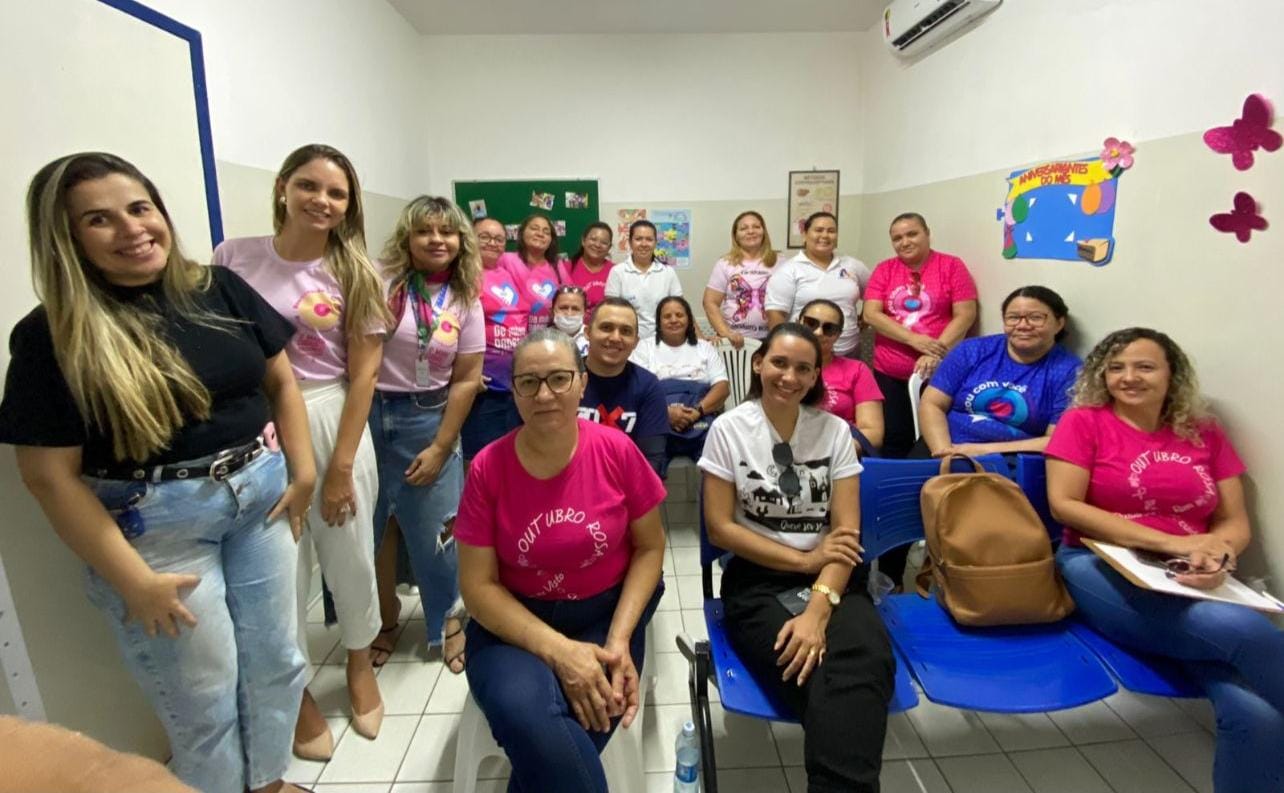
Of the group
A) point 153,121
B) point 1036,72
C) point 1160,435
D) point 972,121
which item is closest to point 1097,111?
point 1036,72

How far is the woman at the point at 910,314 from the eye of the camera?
124 inches

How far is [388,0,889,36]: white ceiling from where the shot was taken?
416cm

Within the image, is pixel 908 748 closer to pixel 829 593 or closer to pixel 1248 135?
pixel 829 593

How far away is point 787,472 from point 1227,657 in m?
1.12

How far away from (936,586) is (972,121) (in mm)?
2588

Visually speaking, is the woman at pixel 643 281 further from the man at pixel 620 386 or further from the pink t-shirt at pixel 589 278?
the man at pixel 620 386

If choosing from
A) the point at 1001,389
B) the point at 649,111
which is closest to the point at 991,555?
the point at 1001,389

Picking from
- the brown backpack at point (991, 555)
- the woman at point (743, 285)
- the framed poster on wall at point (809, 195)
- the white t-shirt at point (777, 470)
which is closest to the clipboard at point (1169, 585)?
the brown backpack at point (991, 555)

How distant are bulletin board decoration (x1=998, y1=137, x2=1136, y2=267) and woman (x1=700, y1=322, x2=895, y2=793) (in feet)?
4.92

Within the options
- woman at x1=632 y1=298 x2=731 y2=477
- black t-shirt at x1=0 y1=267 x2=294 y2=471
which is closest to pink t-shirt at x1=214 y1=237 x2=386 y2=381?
black t-shirt at x1=0 y1=267 x2=294 y2=471

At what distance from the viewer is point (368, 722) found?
2014mm

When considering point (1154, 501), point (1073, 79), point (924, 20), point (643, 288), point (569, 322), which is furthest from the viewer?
point (643, 288)

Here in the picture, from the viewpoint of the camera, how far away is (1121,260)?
7.70 ft

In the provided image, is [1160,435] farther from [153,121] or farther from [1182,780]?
[153,121]
